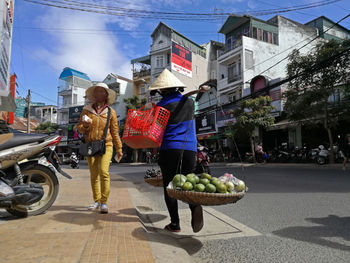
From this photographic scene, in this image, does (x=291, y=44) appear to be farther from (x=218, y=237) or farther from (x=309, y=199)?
(x=218, y=237)

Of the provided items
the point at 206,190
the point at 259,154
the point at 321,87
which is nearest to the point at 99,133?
the point at 206,190

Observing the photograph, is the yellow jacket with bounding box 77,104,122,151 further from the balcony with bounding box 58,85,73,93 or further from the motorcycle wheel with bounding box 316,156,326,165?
the balcony with bounding box 58,85,73,93

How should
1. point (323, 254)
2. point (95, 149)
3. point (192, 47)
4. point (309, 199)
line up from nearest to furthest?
point (323, 254)
point (95, 149)
point (309, 199)
point (192, 47)

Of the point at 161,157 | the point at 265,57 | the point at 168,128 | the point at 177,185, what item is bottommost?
the point at 177,185

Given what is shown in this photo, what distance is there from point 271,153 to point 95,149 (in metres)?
16.4

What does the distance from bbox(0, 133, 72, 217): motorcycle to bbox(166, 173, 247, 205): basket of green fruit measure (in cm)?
186

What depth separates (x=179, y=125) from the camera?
2.83 meters

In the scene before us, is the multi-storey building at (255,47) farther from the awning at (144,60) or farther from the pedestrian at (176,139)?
the pedestrian at (176,139)

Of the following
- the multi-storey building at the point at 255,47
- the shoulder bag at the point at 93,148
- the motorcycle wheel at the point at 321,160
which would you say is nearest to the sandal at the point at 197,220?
the shoulder bag at the point at 93,148

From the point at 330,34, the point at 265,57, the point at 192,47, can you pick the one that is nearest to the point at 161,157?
the point at 265,57

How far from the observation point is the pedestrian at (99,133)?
3572mm

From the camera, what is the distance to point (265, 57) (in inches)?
1014

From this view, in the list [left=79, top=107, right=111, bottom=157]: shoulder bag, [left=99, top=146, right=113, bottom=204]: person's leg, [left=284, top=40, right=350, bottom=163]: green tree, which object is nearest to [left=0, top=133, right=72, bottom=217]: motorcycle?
[left=79, top=107, right=111, bottom=157]: shoulder bag

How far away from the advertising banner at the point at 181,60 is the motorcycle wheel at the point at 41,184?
2952 cm
